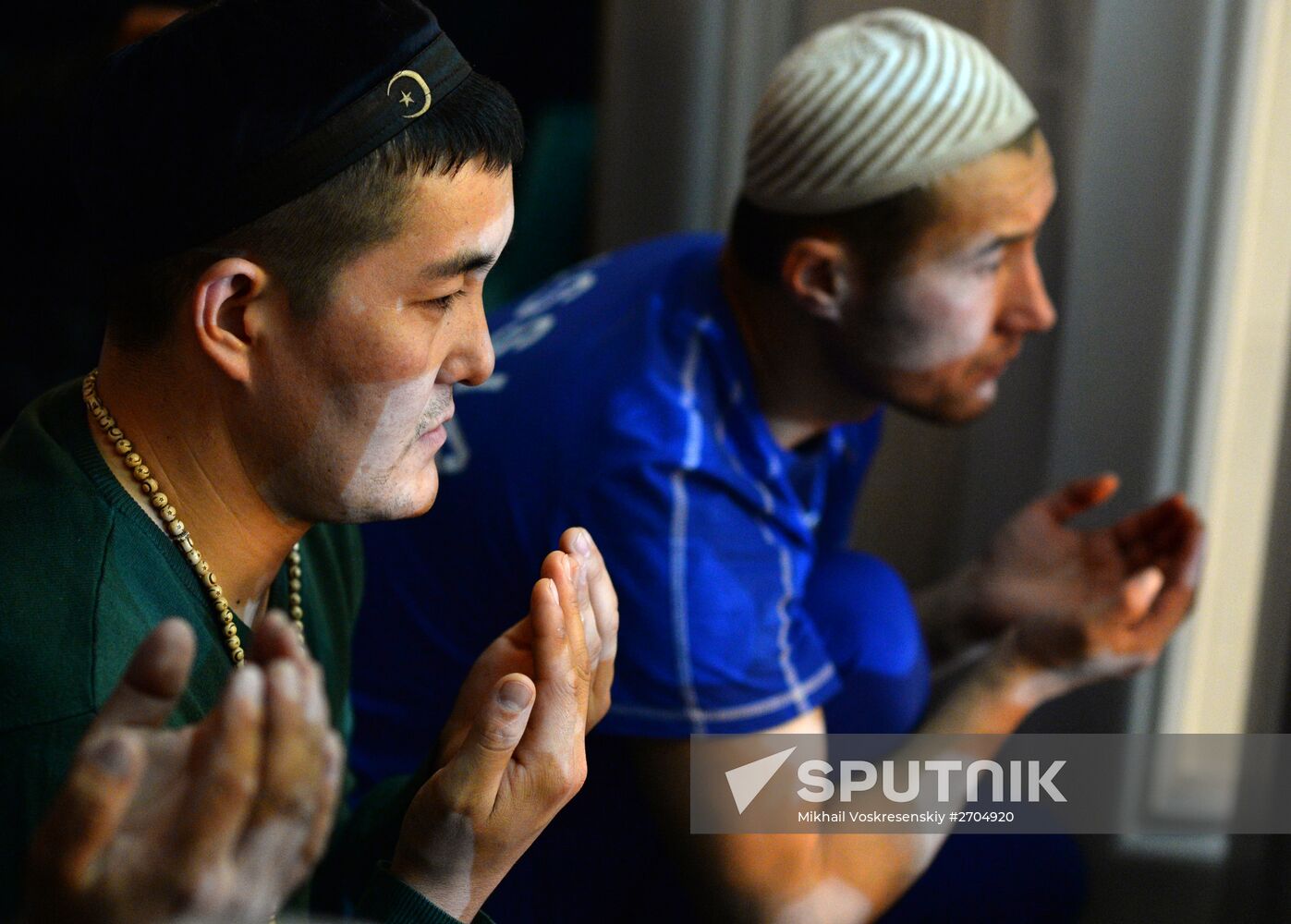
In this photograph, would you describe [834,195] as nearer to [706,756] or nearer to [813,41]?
[813,41]

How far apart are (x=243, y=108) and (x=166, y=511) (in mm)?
172

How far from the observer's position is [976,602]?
1110mm

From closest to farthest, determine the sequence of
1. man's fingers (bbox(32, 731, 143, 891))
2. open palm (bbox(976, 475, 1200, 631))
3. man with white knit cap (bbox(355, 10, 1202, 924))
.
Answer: man's fingers (bbox(32, 731, 143, 891)), man with white knit cap (bbox(355, 10, 1202, 924)), open palm (bbox(976, 475, 1200, 631))

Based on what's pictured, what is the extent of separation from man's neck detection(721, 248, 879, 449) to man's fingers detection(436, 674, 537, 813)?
17.4 inches

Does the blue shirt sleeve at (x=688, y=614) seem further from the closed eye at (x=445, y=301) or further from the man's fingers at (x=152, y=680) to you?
the man's fingers at (x=152, y=680)

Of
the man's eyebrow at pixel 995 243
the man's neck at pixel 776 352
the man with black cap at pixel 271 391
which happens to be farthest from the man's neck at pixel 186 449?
the man's eyebrow at pixel 995 243

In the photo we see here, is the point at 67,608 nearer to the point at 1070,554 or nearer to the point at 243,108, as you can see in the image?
the point at 243,108

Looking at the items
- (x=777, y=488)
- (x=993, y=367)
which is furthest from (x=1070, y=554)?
(x=777, y=488)

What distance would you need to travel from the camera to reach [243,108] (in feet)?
1.59

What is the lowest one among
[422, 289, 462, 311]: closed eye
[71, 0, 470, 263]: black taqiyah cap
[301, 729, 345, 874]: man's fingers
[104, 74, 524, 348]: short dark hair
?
[301, 729, 345, 874]: man's fingers

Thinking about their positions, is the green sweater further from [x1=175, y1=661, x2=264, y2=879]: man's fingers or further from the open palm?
the open palm

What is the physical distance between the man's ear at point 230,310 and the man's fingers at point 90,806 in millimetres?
196

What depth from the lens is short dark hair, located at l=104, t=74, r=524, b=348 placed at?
0.51m

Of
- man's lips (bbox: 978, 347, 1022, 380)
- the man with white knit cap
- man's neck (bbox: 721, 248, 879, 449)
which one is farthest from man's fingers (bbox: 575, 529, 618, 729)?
man's lips (bbox: 978, 347, 1022, 380)
